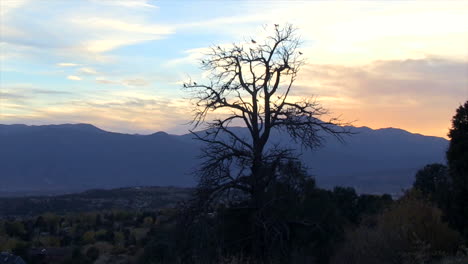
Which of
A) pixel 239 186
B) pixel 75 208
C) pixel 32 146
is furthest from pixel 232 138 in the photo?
pixel 32 146

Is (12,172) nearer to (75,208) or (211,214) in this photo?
(75,208)

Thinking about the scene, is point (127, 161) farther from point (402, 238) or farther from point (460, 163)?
point (402, 238)

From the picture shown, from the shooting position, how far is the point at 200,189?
672 inches

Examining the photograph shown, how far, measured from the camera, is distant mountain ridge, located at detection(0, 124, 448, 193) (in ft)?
487

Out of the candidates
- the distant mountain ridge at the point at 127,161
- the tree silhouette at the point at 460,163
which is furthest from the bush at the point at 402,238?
the distant mountain ridge at the point at 127,161

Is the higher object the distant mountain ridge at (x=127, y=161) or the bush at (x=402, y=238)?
the distant mountain ridge at (x=127, y=161)

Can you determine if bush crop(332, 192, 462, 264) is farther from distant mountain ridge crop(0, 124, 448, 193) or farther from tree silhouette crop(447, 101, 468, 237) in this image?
distant mountain ridge crop(0, 124, 448, 193)

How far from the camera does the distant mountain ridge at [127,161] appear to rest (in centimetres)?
14838

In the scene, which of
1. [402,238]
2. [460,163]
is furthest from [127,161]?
[402,238]

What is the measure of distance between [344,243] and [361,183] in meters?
117

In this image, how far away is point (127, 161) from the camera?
547 feet

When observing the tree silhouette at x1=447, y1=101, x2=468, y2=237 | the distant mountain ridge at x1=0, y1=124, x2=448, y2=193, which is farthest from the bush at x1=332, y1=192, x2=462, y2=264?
the distant mountain ridge at x1=0, y1=124, x2=448, y2=193

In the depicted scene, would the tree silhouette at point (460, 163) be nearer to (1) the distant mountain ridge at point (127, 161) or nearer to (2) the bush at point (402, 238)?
(2) the bush at point (402, 238)

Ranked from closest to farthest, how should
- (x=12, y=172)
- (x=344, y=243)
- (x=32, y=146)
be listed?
1. (x=344, y=243)
2. (x=12, y=172)
3. (x=32, y=146)
